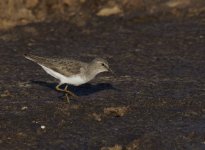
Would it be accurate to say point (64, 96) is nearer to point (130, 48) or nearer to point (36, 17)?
point (130, 48)

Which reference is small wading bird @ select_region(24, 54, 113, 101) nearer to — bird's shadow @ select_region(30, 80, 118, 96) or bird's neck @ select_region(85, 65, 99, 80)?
bird's neck @ select_region(85, 65, 99, 80)

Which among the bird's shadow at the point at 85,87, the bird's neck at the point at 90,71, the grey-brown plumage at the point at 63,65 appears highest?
the grey-brown plumage at the point at 63,65

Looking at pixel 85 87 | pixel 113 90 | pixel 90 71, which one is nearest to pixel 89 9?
pixel 85 87

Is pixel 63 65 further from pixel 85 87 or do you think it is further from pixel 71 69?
pixel 85 87

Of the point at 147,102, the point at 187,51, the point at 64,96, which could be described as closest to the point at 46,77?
the point at 64,96

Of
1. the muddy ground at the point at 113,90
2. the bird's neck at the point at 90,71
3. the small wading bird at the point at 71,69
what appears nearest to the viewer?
the muddy ground at the point at 113,90

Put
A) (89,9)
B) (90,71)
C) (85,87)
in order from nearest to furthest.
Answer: (90,71) < (85,87) < (89,9)

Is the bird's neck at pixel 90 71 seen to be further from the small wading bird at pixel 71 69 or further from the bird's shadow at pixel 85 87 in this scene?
the bird's shadow at pixel 85 87

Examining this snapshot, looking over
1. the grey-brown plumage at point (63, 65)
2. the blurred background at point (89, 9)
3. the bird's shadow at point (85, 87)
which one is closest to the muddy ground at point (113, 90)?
the bird's shadow at point (85, 87)
